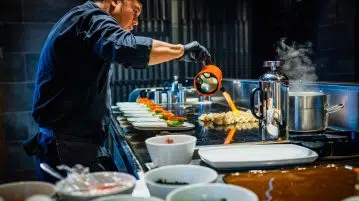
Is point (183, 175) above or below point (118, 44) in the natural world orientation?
below

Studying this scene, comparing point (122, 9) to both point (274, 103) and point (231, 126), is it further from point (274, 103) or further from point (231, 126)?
point (274, 103)

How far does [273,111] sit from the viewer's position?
62.4 inches

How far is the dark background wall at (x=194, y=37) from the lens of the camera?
13.6 feet

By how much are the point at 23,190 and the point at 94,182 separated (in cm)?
15

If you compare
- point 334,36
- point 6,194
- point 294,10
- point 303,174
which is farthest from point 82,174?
point 294,10

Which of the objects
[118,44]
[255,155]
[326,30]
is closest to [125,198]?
[255,155]

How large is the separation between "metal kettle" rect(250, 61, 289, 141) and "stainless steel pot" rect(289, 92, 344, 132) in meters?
0.19

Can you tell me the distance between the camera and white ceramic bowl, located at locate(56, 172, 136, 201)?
74cm

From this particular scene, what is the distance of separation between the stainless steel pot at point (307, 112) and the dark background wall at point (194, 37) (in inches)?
99.9

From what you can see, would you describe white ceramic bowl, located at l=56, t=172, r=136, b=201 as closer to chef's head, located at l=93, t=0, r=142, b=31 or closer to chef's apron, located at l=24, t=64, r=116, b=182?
chef's apron, located at l=24, t=64, r=116, b=182

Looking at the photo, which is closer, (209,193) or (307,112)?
(209,193)

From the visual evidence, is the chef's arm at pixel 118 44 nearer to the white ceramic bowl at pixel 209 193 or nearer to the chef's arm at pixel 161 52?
the chef's arm at pixel 161 52

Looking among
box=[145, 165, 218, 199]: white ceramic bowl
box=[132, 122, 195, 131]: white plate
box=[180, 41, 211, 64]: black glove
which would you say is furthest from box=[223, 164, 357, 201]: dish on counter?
box=[180, 41, 211, 64]: black glove

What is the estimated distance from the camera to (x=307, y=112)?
1.79 m
